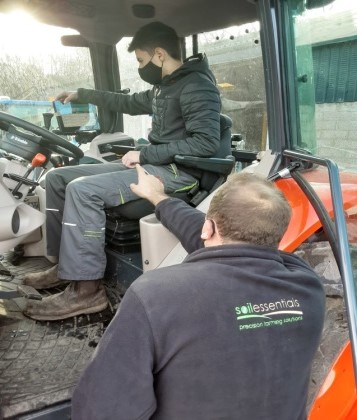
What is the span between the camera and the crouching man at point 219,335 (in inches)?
35.1

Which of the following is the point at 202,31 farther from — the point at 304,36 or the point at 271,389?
the point at 271,389

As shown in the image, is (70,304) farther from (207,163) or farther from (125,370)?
(125,370)

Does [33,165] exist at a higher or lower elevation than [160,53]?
lower

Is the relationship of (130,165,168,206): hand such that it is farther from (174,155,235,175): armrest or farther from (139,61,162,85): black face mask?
(139,61,162,85): black face mask

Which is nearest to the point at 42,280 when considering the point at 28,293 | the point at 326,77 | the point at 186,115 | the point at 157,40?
the point at 28,293

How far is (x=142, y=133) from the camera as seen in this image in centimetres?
335

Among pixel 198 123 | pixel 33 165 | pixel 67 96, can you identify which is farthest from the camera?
pixel 67 96

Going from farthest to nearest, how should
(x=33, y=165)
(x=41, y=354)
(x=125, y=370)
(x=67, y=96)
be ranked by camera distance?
(x=67, y=96), (x=33, y=165), (x=41, y=354), (x=125, y=370)

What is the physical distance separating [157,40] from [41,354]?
5.17 feet

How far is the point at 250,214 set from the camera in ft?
3.24

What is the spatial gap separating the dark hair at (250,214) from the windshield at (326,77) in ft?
2.11

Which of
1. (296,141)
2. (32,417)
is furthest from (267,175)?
(32,417)

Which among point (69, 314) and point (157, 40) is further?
point (157, 40)

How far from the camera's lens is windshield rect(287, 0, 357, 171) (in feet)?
4.75
